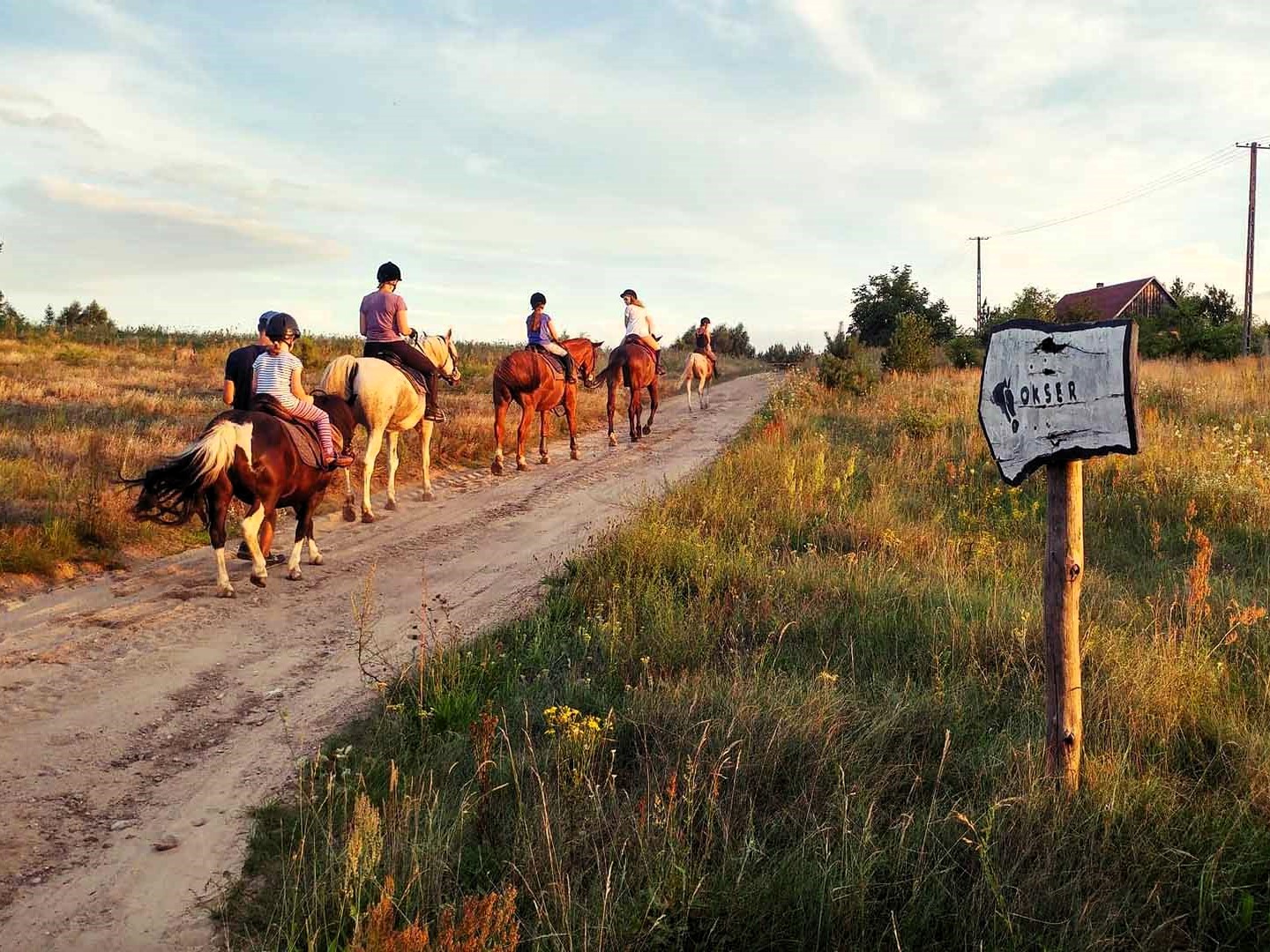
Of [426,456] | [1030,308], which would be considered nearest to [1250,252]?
[1030,308]

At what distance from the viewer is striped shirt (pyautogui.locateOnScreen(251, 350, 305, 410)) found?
322 inches

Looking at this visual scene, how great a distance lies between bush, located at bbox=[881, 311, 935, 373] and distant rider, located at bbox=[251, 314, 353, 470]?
2038cm

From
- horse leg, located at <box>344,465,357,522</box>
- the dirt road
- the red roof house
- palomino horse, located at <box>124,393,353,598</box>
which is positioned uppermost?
the red roof house

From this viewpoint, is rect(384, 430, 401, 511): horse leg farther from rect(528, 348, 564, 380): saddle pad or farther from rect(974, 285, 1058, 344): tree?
rect(974, 285, 1058, 344): tree

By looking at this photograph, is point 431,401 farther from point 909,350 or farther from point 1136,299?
point 1136,299

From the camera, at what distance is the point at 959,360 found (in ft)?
104

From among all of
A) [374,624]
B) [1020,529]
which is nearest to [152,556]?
[374,624]

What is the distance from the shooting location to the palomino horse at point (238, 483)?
281 inches

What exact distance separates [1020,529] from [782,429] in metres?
6.29

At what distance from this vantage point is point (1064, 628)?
148 inches

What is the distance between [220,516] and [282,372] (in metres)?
1.56

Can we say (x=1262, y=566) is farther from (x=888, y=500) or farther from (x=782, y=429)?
(x=782, y=429)

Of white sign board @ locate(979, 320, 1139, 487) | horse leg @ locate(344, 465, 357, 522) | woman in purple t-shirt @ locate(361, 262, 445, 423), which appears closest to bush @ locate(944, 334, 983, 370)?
woman in purple t-shirt @ locate(361, 262, 445, 423)

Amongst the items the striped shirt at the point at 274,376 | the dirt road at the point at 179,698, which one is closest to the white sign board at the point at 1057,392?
the dirt road at the point at 179,698
